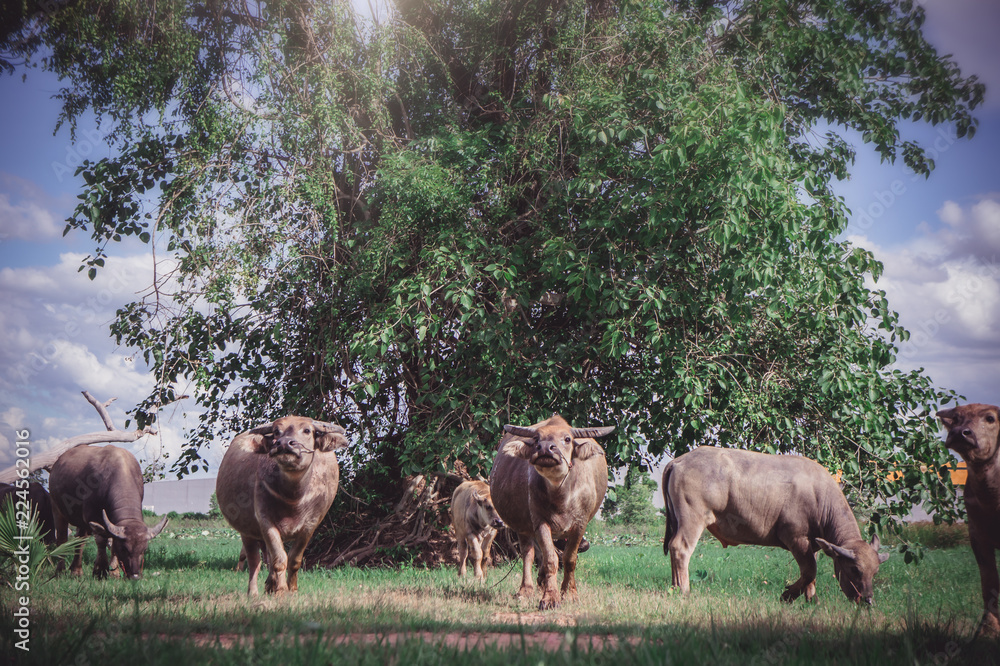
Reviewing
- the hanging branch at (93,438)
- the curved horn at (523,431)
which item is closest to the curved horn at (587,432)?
the curved horn at (523,431)

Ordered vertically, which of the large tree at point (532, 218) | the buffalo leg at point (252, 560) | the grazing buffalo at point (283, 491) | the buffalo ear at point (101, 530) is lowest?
the buffalo leg at point (252, 560)

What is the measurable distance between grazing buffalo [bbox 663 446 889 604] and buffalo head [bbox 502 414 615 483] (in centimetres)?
185

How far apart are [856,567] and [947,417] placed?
225 cm

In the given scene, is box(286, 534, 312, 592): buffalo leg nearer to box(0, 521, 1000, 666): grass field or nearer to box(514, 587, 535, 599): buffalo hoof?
box(0, 521, 1000, 666): grass field

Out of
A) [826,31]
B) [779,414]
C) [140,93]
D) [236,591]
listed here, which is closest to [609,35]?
[826,31]

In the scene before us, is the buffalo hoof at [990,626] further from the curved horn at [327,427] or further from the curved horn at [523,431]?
the curved horn at [327,427]

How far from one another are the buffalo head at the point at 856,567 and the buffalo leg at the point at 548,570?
287 cm

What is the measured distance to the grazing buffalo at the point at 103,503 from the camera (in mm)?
8969

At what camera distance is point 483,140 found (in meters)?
10.9

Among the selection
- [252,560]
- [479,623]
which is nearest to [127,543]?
[252,560]

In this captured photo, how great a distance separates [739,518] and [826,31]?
7527mm

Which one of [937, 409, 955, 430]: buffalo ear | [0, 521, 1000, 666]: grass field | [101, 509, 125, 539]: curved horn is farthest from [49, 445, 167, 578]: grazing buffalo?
[937, 409, 955, 430]: buffalo ear

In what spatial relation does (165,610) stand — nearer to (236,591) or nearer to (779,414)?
(236,591)

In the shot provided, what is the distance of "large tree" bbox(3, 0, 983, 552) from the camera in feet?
29.5
